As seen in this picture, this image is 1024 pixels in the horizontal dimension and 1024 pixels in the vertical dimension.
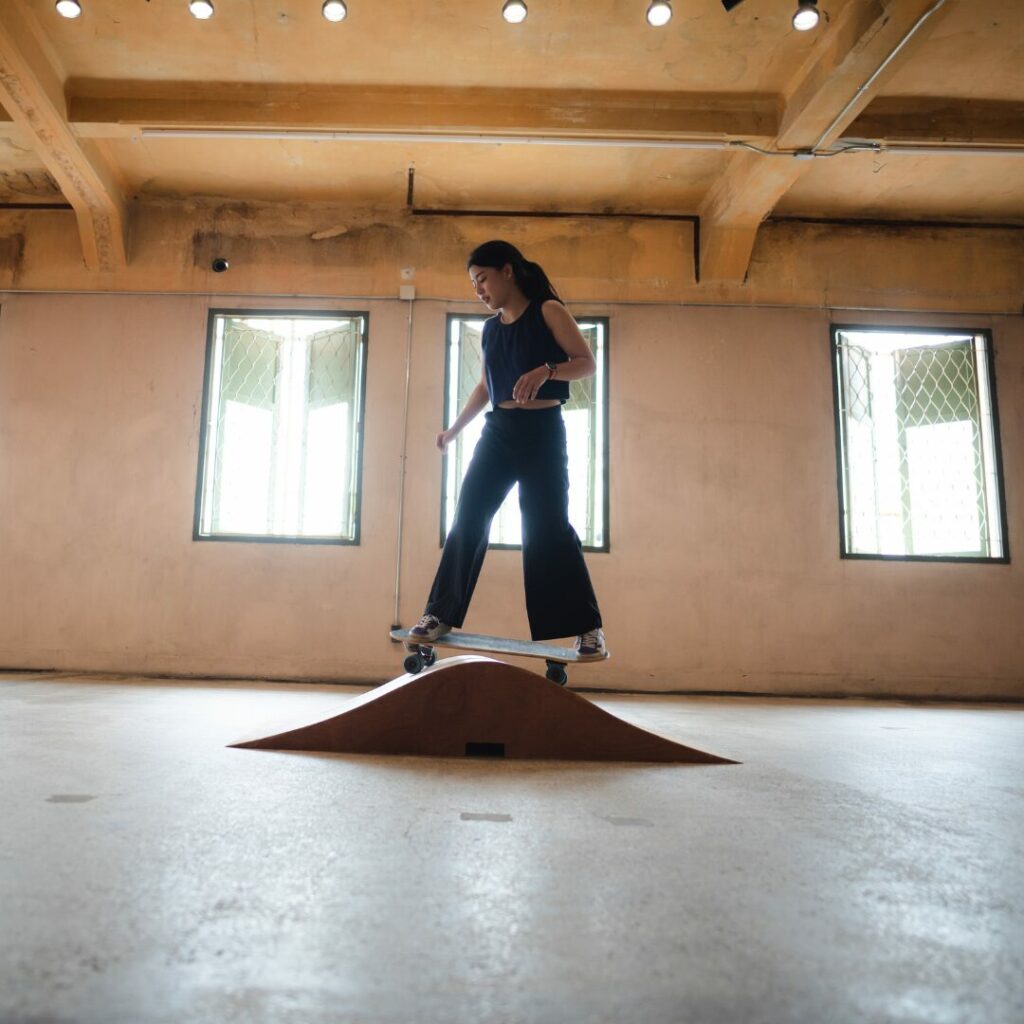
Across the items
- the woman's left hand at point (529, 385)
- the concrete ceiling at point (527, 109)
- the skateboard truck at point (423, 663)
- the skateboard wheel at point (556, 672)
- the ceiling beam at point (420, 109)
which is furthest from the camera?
the ceiling beam at point (420, 109)

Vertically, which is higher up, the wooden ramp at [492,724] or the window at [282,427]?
the window at [282,427]

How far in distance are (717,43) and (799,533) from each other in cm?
332

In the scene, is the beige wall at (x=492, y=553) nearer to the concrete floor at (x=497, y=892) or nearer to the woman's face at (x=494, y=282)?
the woman's face at (x=494, y=282)

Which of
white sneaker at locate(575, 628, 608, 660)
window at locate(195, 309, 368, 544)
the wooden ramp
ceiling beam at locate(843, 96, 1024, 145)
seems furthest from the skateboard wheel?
ceiling beam at locate(843, 96, 1024, 145)

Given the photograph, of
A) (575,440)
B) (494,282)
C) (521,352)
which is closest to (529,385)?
(521,352)

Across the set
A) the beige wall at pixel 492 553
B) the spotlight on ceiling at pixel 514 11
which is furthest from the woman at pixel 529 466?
the beige wall at pixel 492 553

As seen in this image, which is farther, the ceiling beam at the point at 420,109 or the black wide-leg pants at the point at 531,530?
the ceiling beam at the point at 420,109

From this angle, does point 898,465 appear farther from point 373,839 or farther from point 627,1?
point 373,839

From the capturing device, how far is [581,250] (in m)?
6.02

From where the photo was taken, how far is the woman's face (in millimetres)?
2773

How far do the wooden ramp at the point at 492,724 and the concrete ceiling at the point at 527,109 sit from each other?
384cm

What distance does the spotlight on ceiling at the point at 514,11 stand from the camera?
4082 millimetres

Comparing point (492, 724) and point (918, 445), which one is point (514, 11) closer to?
point (492, 724)

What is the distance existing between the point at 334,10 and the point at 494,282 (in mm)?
2476
